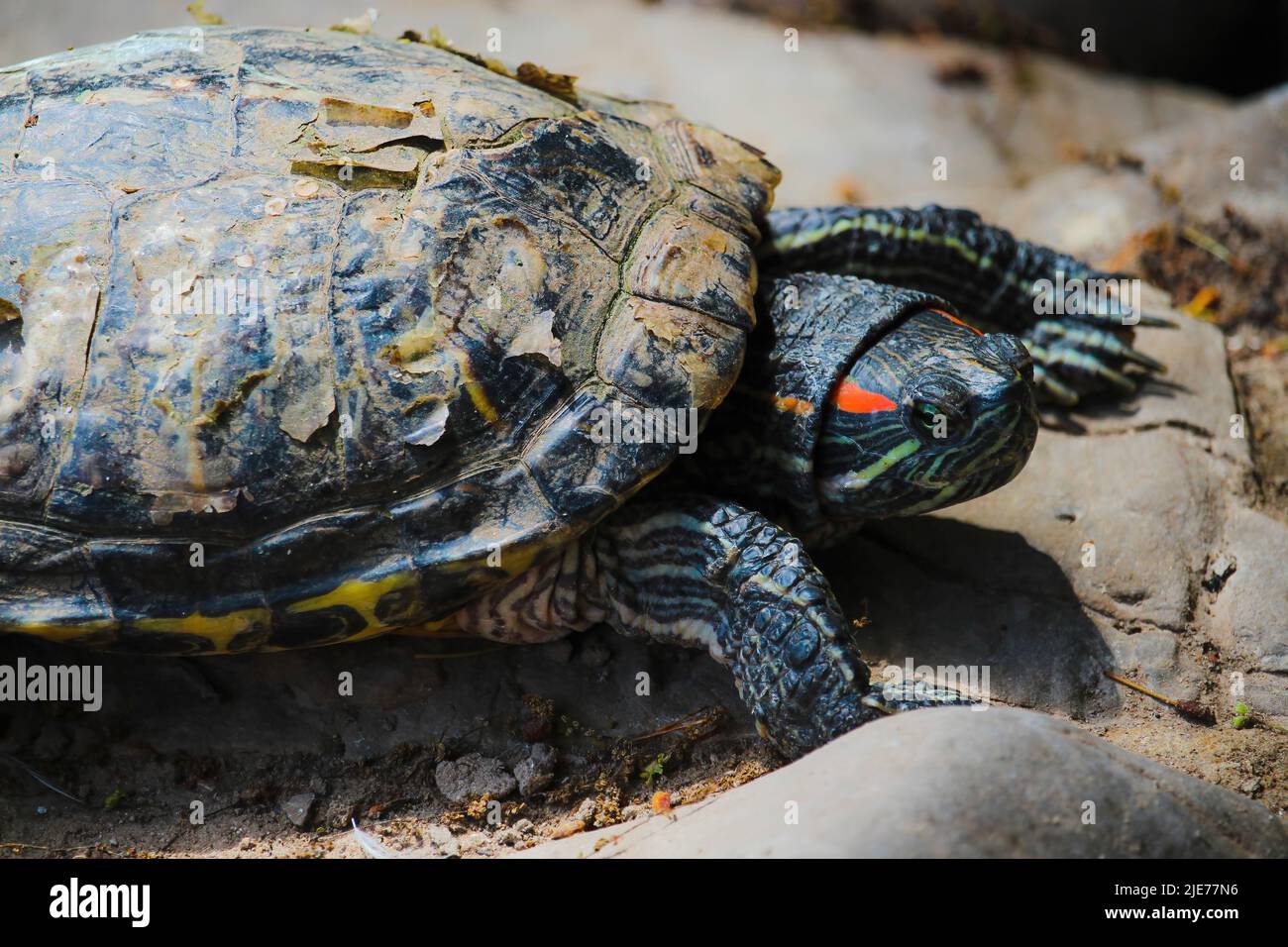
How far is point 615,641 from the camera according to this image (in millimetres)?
5184

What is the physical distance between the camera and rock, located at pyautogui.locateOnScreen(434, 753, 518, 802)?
464cm

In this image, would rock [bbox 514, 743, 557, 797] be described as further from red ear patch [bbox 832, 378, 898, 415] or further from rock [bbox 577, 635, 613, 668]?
red ear patch [bbox 832, 378, 898, 415]

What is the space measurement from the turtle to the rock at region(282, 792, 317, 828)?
0.66m

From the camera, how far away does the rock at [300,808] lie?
457cm

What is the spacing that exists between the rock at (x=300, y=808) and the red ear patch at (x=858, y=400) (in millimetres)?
2812

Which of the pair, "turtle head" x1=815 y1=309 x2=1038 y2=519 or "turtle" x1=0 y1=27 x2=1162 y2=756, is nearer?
"turtle" x1=0 y1=27 x2=1162 y2=756

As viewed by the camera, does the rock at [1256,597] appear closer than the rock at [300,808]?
No

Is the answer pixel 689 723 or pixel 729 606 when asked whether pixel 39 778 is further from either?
pixel 729 606

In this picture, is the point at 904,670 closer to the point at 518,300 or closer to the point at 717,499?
the point at 717,499

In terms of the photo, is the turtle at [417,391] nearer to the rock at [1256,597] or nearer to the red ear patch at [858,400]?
the red ear patch at [858,400]

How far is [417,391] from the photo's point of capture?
4.37 meters

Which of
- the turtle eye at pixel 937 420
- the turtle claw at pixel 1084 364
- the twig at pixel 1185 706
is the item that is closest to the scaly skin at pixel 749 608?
the turtle eye at pixel 937 420

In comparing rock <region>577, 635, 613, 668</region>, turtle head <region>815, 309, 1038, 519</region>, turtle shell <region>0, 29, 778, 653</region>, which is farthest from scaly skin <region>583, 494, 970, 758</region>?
turtle head <region>815, 309, 1038, 519</region>

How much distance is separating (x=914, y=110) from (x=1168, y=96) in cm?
279
